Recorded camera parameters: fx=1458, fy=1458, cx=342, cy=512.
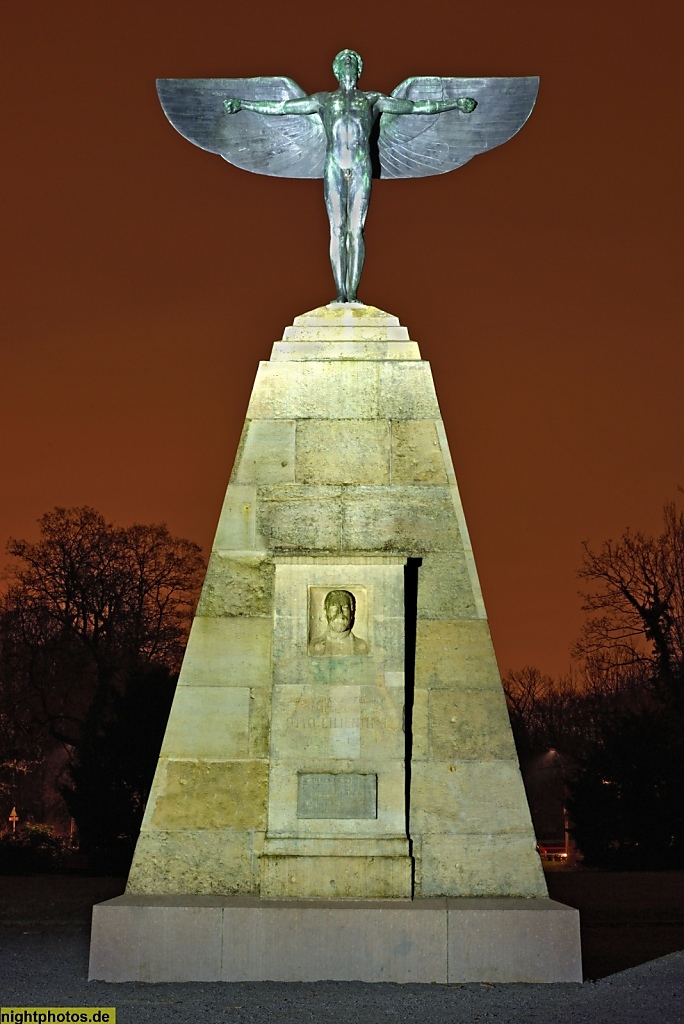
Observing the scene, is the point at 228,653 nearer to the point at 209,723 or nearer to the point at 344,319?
the point at 209,723

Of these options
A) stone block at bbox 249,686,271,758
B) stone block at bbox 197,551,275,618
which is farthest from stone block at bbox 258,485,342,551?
stone block at bbox 249,686,271,758

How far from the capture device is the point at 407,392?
1318 cm

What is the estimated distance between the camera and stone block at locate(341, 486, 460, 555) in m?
12.7

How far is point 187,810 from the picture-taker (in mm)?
12250

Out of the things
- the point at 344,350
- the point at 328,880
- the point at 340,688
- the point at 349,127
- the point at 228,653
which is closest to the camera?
the point at 328,880

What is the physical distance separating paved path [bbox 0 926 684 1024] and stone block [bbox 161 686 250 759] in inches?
78.2

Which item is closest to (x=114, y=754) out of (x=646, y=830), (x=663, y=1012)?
(x=646, y=830)

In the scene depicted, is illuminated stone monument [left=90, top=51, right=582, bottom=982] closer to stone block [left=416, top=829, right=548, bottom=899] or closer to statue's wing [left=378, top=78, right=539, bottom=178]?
stone block [left=416, top=829, right=548, bottom=899]

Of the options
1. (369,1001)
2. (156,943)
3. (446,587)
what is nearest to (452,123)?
(446,587)

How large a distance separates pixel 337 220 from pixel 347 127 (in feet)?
2.91

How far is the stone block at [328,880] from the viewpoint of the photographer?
11.9 m

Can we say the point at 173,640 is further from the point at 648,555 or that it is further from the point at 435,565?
the point at 435,565

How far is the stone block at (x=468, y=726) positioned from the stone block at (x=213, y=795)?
150 cm

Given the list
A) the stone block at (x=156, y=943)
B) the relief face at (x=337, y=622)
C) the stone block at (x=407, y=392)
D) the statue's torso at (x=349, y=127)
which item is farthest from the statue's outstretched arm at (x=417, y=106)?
the stone block at (x=156, y=943)
